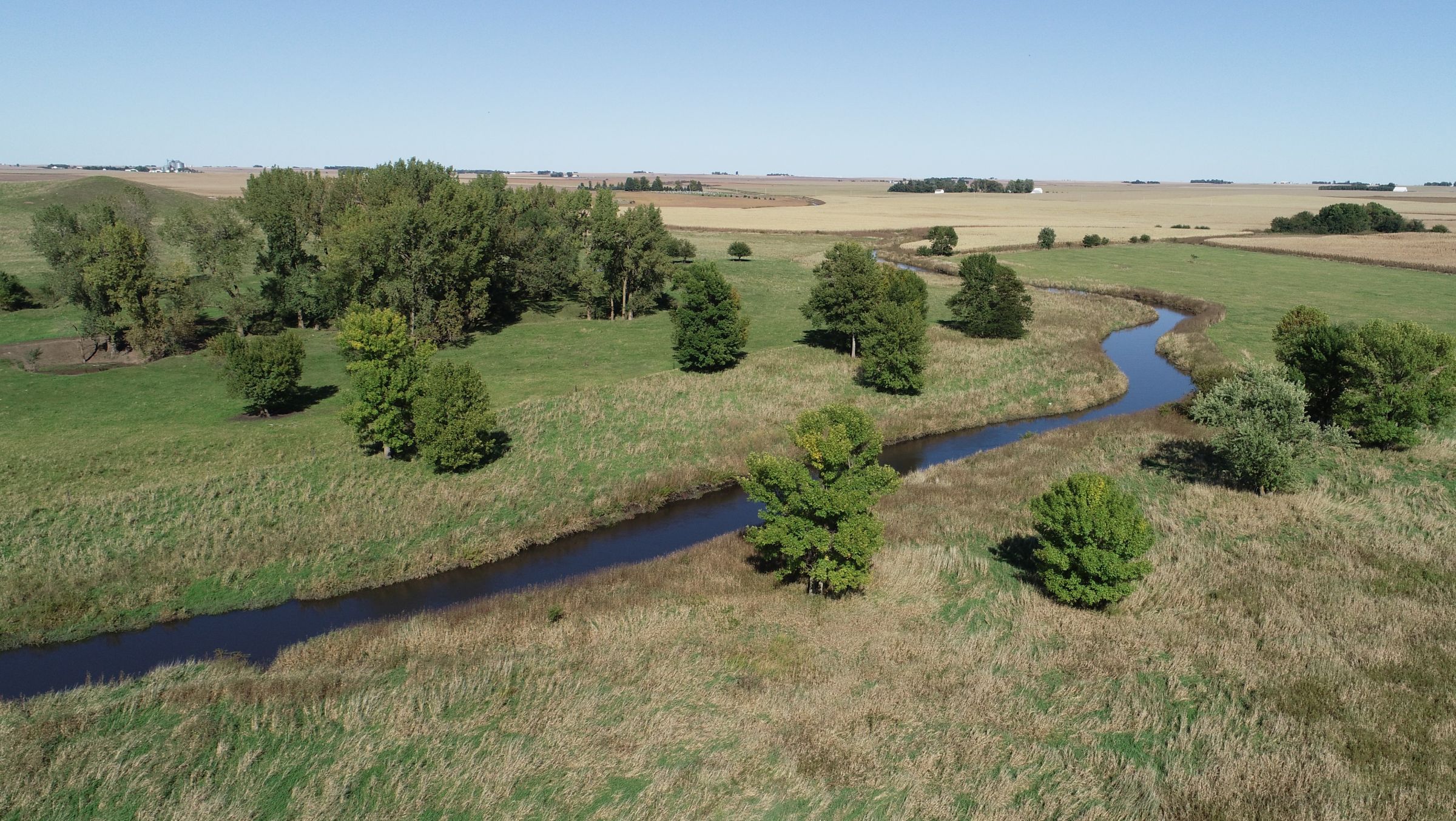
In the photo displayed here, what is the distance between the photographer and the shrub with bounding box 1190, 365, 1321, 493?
1166 inches

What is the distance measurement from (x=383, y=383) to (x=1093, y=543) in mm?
28036

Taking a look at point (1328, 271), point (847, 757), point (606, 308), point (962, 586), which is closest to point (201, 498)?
point (847, 757)

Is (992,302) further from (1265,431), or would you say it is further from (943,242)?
(943,242)

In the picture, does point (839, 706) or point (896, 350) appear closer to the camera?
point (839, 706)

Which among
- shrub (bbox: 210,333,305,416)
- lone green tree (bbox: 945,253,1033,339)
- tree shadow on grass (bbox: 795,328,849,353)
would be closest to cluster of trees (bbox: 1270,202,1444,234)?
lone green tree (bbox: 945,253,1033,339)

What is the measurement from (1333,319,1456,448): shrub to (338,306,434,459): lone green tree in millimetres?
41418

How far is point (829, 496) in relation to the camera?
22.7 meters

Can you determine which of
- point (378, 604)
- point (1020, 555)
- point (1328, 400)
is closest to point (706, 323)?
point (1020, 555)

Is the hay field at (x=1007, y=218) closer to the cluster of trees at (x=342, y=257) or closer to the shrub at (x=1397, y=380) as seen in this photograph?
the cluster of trees at (x=342, y=257)

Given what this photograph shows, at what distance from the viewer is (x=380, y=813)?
14.8m

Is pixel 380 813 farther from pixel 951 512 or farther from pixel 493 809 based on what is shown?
pixel 951 512

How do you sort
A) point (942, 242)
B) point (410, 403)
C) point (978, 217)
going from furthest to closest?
1. point (978, 217)
2. point (942, 242)
3. point (410, 403)

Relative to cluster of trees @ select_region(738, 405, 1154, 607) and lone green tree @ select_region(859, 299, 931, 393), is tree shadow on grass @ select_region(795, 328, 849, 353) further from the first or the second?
cluster of trees @ select_region(738, 405, 1154, 607)

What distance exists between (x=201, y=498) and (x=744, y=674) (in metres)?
22.5
